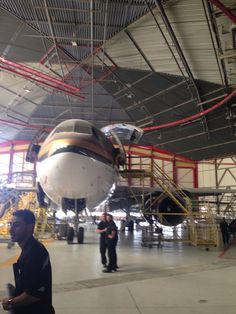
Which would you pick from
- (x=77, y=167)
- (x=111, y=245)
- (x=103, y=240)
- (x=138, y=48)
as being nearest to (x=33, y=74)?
(x=138, y=48)

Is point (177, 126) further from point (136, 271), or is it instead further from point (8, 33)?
point (136, 271)

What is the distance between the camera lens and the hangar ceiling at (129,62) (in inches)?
579

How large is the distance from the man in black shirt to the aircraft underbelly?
23.4 ft

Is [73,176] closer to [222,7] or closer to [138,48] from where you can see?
[222,7]

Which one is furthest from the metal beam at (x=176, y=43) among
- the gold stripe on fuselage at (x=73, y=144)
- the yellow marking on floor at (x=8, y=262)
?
the yellow marking on floor at (x=8, y=262)

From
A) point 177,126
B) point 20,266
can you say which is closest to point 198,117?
point 177,126

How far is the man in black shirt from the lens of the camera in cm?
253

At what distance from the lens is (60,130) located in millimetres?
12117

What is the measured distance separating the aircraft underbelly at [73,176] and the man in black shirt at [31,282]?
714cm

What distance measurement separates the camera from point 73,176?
10.0m

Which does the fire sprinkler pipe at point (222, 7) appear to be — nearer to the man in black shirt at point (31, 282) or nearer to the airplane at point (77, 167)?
the airplane at point (77, 167)

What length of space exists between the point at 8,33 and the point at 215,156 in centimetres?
2676

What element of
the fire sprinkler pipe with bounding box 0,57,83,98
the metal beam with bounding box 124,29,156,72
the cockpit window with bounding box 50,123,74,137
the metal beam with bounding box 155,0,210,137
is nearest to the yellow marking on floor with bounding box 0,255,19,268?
the cockpit window with bounding box 50,123,74,137

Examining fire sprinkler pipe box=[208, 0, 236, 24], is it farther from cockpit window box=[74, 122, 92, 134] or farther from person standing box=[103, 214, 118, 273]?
person standing box=[103, 214, 118, 273]
